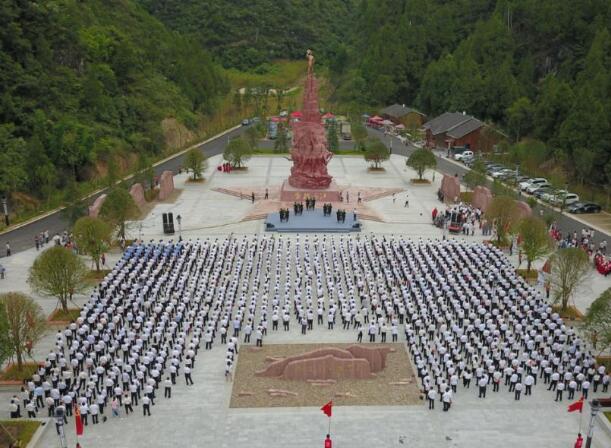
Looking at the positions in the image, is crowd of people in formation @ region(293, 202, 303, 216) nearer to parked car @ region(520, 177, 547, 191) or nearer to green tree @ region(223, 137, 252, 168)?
green tree @ region(223, 137, 252, 168)

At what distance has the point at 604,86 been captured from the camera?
55.9 m

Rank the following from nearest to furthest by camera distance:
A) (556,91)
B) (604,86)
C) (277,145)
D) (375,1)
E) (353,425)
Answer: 1. (353,425)
2. (604,86)
3. (556,91)
4. (277,145)
5. (375,1)

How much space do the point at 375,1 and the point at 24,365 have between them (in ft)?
376

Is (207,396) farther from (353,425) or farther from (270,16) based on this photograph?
(270,16)

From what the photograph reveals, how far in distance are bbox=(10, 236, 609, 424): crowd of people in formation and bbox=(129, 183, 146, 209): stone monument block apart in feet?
31.3

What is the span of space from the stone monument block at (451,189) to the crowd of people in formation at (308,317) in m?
12.4

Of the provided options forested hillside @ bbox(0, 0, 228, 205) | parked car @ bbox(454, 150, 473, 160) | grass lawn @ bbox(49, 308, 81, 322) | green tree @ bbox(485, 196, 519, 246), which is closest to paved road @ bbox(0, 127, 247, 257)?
forested hillside @ bbox(0, 0, 228, 205)

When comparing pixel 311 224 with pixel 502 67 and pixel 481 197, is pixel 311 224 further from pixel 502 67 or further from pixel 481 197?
pixel 502 67

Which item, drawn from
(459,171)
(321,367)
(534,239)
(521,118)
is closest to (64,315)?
(321,367)


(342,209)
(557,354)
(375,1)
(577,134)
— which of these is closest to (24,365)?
(557,354)

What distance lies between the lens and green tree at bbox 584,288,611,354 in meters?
21.9

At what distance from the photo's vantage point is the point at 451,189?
4819cm

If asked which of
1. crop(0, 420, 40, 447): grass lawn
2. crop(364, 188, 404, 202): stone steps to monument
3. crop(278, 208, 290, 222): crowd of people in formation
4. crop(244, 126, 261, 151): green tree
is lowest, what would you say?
crop(0, 420, 40, 447): grass lawn

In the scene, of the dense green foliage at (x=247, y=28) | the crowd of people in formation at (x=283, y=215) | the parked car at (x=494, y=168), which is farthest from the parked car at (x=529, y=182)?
the dense green foliage at (x=247, y=28)
